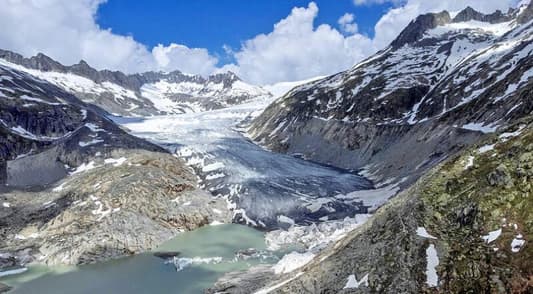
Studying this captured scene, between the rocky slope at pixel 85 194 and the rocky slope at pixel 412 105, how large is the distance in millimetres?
→ 43648

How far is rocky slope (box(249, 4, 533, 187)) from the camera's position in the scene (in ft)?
331

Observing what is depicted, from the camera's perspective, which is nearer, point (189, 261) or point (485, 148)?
point (485, 148)

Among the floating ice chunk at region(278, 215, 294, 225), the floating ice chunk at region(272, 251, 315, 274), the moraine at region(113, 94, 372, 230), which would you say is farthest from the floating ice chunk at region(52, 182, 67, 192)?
the floating ice chunk at region(272, 251, 315, 274)

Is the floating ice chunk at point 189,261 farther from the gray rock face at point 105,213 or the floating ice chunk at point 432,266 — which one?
the floating ice chunk at point 432,266

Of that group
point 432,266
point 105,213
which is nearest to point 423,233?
point 432,266

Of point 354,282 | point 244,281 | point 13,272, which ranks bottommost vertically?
point 13,272

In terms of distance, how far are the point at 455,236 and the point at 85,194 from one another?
74486 mm

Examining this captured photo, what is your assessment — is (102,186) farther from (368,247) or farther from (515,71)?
(515,71)

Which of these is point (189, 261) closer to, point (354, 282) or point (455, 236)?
point (354, 282)

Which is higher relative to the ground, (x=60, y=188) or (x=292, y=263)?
(x=60, y=188)

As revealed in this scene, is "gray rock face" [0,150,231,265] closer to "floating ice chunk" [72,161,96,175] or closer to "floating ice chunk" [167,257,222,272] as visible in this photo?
"floating ice chunk" [72,161,96,175]

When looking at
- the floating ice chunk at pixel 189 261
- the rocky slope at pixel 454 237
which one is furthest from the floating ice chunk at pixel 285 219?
the rocky slope at pixel 454 237

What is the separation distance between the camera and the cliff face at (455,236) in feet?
106

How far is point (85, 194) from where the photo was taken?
9319cm
